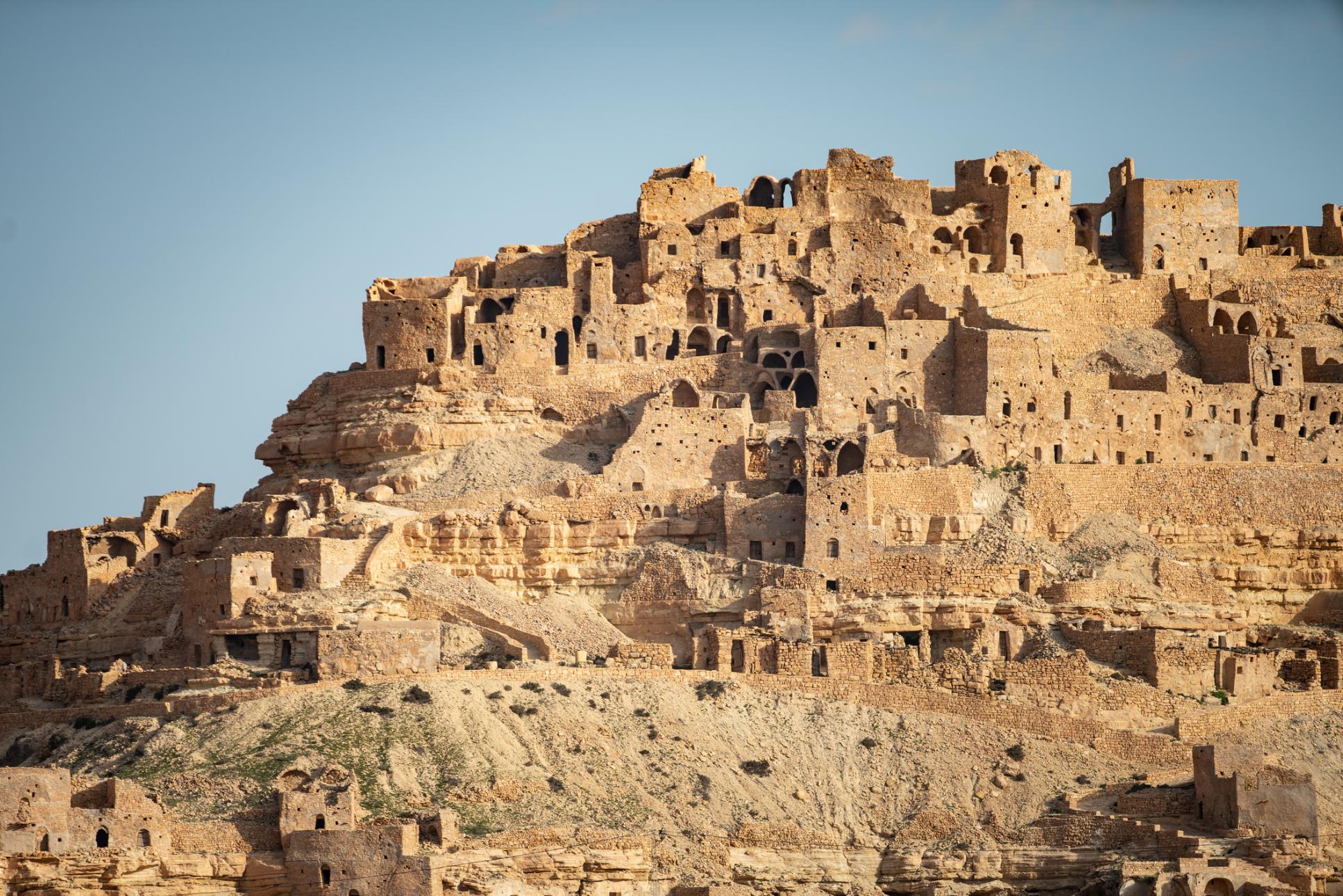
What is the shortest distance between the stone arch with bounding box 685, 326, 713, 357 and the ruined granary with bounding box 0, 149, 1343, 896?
28 centimetres

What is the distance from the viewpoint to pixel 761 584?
74.0 m

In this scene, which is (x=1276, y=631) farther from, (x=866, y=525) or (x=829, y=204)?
(x=829, y=204)

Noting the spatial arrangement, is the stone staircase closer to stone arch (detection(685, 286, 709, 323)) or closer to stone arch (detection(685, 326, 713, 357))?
stone arch (detection(685, 326, 713, 357))

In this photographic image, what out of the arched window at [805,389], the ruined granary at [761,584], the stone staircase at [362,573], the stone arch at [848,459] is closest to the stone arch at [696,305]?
the ruined granary at [761,584]

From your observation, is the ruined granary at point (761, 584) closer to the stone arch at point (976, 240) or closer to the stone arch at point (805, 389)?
the stone arch at point (976, 240)

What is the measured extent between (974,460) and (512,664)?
17039 millimetres

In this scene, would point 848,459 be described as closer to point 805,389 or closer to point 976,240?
point 805,389

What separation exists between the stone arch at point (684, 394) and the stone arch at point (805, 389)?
118 inches

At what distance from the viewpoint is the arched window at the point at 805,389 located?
83188mm

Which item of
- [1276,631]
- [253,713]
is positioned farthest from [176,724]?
[1276,631]

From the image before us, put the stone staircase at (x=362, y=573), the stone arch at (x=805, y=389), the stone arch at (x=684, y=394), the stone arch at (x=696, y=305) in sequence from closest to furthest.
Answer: the stone staircase at (x=362, y=573), the stone arch at (x=805, y=389), the stone arch at (x=684, y=394), the stone arch at (x=696, y=305)

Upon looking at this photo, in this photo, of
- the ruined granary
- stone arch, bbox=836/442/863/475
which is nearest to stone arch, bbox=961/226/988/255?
the ruined granary

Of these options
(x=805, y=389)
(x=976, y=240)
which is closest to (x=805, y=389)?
(x=805, y=389)

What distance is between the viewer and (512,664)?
2699 inches
